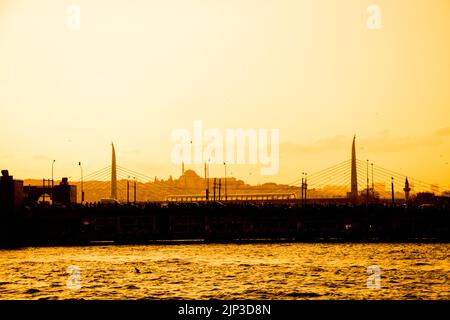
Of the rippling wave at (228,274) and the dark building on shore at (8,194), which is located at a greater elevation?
the dark building on shore at (8,194)

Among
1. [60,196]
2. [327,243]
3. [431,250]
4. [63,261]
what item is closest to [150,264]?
[63,261]

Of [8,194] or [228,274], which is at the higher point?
[8,194]

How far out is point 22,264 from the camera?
258 feet

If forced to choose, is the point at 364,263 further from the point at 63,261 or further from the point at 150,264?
the point at 63,261

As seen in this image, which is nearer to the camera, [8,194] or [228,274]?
[228,274]

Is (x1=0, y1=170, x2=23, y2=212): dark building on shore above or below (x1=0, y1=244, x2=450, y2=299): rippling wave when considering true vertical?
above

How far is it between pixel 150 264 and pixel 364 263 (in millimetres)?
22217

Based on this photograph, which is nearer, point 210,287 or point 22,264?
point 210,287

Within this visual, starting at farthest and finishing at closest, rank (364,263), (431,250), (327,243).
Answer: (327,243) < (431,250) < (364,263)

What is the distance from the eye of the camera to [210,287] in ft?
176

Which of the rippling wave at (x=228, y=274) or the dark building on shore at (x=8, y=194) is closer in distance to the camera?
the rippling wave at (x=228, y=274)

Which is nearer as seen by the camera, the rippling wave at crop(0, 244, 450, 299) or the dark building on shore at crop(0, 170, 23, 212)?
the rippling wave at crop(0, 244, 450, 299)
